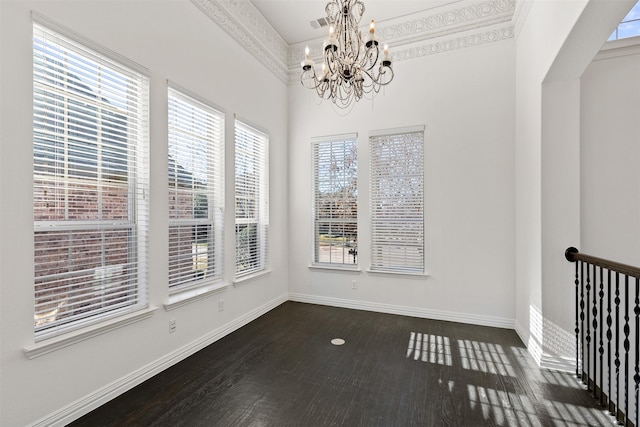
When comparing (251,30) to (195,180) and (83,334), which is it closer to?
(195,180)

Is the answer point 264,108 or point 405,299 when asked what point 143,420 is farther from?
point 264,108

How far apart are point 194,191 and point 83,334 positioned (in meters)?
1.53

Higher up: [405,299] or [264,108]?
[264,108]

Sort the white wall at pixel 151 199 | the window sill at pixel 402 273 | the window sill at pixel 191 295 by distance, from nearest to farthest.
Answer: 1. the white wall at pixel 151 199
2. the window sill at pixel 191 295
3. the window sill at pixel 402 273

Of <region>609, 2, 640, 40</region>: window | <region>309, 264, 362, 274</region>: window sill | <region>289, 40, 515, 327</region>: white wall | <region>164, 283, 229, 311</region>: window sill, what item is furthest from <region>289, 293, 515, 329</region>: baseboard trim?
<region>609, 2, 640, 40</region>: window

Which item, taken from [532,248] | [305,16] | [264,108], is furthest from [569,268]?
[305,16]

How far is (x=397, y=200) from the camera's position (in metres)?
4.27

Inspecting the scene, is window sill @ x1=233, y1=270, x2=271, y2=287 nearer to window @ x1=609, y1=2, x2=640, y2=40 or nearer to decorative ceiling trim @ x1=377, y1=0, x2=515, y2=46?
decorative ceiling trim @ x1=377, y1=0, x2=515, y2=46

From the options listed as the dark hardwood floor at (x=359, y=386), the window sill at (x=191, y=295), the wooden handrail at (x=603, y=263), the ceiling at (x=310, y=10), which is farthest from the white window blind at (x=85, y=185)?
the wooden handrail at (x=603, y=263)

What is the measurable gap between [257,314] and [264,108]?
2.88m

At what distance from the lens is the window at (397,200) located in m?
4.17

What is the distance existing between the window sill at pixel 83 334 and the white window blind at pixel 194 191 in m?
0.42

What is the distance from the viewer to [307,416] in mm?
2135

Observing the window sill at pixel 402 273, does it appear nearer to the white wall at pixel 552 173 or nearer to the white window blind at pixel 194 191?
the white wall at pixel 552 173
